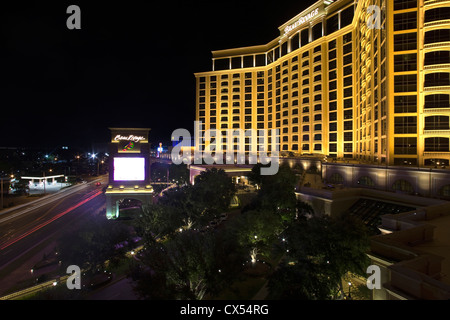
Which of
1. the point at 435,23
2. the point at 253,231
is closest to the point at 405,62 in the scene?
the point at 435,23

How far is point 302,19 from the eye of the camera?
73000mm

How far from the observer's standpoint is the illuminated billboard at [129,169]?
42.3m

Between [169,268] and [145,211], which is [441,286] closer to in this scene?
[169,268]

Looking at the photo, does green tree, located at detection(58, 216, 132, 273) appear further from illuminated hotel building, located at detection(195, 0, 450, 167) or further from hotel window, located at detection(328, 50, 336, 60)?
hotel window, located at detection(328, 50, 336, 60)

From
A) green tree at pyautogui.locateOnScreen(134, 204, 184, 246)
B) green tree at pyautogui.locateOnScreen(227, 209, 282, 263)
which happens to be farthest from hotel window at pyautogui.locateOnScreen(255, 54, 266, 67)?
green tree at pyautogui.locateOnScreen(227, 209, 282, 263)

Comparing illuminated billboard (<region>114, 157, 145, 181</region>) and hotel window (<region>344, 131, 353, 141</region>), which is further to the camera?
hotel window (<region>344, 131, 353, 141</region>)

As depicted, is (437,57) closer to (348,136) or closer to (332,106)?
(348,136)

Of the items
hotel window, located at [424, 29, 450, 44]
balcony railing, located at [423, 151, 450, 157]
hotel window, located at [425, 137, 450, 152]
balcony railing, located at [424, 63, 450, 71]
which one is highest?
hotel window, located at [424, 29, 450, 44]

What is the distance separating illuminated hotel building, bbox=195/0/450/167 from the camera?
36.8 m

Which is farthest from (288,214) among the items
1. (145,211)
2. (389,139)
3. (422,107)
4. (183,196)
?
(422,107)

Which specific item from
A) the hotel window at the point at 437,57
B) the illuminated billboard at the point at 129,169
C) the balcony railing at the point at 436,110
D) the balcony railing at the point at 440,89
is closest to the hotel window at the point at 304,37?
the hotel window at the point at 437,57

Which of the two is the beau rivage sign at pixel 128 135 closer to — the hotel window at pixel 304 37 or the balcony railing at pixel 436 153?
the balcony railing at pixel 436 153

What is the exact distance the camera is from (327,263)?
12812 mm

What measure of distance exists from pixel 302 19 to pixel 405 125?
51.3m
